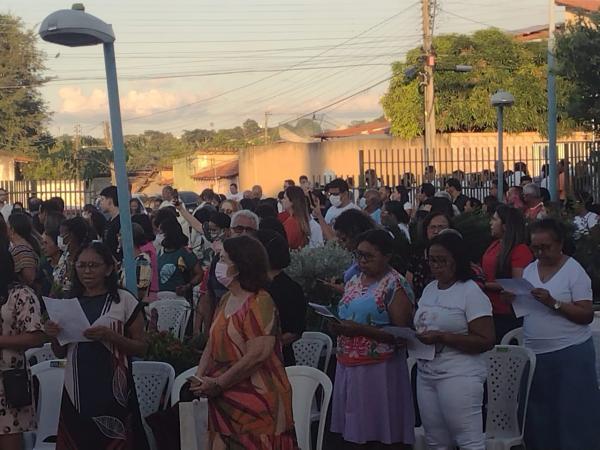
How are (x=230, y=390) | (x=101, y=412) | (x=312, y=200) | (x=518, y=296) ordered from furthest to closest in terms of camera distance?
(x=312, y=200) < (x=518, y=296) < (x=101, y=412) < (x=230, y=390)

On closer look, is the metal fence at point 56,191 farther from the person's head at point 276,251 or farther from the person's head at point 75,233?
the person's head at point 276,251

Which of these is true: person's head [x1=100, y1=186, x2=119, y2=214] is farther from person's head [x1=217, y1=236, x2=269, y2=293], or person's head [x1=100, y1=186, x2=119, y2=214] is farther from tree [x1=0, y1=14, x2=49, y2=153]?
tree [x1=0, y1=14, x2=49, y2=153]

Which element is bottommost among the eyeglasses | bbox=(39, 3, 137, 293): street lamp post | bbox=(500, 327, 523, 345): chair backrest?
bbox=(500, 327, 523, 345): chair backrest

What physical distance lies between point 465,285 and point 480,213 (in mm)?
3071

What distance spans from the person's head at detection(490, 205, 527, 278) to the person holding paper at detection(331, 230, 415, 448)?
150 cm

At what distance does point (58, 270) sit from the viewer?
8.76 m

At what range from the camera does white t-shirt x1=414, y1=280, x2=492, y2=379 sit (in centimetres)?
579

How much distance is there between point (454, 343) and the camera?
575 cm

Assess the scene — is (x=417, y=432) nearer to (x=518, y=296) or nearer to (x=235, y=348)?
(x=518, y=296)

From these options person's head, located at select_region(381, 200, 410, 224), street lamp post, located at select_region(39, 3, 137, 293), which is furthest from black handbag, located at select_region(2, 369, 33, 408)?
person's head, located at select_region(381, 200, 410, 224)

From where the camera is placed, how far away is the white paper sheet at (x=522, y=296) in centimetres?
638

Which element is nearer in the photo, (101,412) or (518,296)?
(101,412)

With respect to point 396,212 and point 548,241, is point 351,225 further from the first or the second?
point 396,212

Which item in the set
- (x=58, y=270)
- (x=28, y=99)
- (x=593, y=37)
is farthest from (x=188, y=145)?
(x=58, y=270)
